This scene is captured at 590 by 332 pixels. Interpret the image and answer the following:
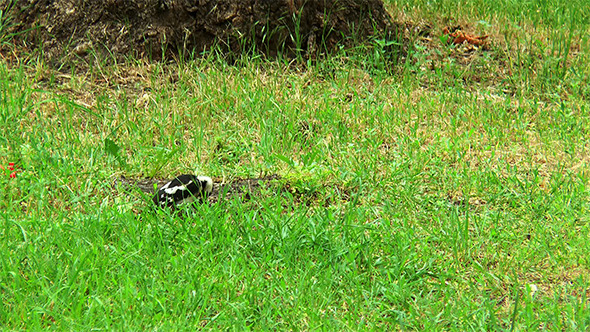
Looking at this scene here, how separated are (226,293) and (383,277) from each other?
2.71ft

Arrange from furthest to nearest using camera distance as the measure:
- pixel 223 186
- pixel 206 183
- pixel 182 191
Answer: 1. pixel 223 186
2. pixel 206 183
3. pixel 182 191

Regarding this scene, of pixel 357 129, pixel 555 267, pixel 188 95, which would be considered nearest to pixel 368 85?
pixel 357 129

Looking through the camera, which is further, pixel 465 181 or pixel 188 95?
pixel 188 95

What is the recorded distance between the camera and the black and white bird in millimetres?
3915

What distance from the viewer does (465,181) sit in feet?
14.3

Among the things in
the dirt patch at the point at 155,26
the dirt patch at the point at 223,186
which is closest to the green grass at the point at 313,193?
the dirt patch at the point at 223,186

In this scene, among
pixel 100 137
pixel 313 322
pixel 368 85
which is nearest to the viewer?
pixel 313 322

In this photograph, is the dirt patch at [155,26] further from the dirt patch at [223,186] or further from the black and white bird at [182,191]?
the black and white bird at [182,191]

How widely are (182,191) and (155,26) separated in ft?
7.57

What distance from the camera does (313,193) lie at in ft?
13.9

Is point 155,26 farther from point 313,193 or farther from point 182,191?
point 313,193

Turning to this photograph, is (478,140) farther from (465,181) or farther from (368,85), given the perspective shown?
(368,85)

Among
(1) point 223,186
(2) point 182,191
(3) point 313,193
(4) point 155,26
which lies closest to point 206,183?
(2) point 182,191

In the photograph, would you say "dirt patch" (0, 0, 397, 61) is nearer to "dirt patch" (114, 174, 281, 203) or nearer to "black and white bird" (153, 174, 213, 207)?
"dirt patch" (114, 174, 281, 203)
